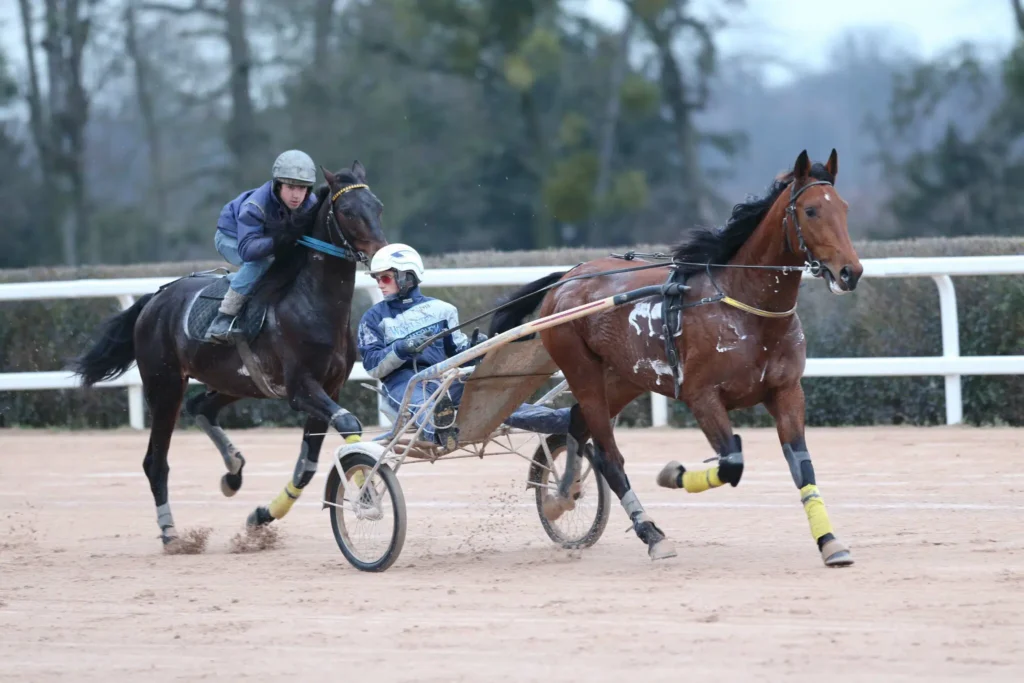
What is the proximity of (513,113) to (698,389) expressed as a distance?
21.7 m

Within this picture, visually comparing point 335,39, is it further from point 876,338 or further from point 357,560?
point 357,560

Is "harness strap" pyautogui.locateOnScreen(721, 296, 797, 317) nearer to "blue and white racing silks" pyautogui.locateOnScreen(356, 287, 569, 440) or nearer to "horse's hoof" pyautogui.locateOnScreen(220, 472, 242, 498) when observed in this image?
"blue and white racing silks" pyautogui.locateOnScreen(356, 287, 569, 440)

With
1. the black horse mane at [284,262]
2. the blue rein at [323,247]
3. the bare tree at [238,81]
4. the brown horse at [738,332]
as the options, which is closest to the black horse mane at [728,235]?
the brown horse at [738,332]

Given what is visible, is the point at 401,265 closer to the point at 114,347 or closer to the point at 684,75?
the point at 114,347

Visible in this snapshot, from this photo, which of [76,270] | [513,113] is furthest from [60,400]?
[513,113]

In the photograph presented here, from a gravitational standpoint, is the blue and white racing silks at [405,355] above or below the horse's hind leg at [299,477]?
above

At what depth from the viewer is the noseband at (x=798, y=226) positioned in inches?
248

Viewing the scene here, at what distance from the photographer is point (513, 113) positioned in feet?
91.2

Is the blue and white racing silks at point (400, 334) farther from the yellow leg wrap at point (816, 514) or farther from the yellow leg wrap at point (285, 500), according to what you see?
the yellow leg wrap at point (816, 514)

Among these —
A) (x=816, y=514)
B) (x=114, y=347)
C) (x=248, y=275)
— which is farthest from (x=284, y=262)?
(x=816, y=514)

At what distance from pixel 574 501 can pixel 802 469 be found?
4.35 ft

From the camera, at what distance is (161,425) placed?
8.57 metres

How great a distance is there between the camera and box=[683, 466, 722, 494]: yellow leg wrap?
640 centimetres

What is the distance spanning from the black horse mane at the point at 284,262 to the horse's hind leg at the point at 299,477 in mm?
668
